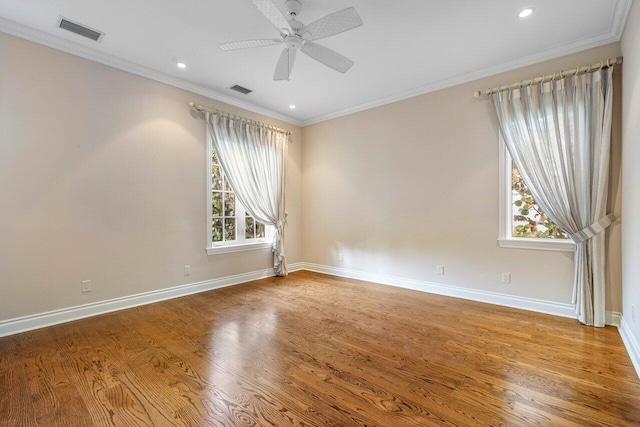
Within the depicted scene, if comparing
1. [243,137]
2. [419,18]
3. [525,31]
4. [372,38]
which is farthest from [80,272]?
[525,31]

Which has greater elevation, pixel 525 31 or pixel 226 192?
pixel 525 31

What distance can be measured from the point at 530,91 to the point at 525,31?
67cm

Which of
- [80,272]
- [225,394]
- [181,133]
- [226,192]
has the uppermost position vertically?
[181,133]

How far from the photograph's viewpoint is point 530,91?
10.5 ft

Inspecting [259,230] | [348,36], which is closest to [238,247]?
[259,230]

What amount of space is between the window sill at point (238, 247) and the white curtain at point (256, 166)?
0.71 ft

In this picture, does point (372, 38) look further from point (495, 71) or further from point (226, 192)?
point (226, 192)

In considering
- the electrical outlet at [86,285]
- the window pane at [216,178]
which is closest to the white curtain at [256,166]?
the window pane at [216,178]

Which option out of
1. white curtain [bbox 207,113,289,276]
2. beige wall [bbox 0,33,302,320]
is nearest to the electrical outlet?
beige wall [bbox 0,33,302,320]

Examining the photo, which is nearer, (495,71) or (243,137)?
(495,71)

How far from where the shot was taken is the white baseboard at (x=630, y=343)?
209 cm

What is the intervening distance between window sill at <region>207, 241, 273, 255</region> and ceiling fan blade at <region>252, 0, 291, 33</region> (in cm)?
313

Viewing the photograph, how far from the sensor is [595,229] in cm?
286

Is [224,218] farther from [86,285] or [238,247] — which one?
[86,285]
